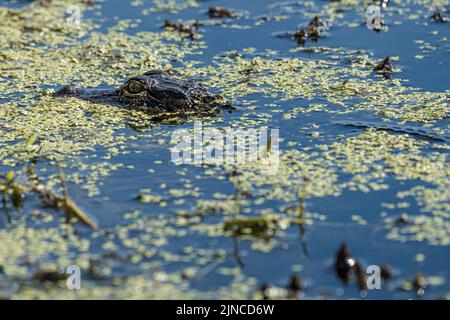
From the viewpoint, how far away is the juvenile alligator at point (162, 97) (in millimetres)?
7301

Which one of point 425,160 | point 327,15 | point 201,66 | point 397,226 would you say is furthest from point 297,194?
point 327,15

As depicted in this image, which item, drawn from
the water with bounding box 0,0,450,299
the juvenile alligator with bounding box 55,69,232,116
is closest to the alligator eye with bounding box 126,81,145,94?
the juvenile alligator with bounding box 55,69,232,116

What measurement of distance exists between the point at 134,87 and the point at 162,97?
0.93ft

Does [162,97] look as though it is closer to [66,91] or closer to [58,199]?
[66,91]

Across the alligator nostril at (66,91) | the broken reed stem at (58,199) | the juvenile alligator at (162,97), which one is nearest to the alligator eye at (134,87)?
the juvenile alligator at (162,97)

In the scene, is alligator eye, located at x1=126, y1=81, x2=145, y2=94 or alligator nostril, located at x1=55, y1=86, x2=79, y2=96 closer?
alligator eye, located at x1=126, y1=81, x2=145, y2=94

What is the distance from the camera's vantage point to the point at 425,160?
19.9ft

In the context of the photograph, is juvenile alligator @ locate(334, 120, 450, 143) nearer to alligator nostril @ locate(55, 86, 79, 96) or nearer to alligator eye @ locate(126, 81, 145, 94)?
alligator eye @ locate(126, 81, 145, 94)

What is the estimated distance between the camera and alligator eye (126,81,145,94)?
739cm

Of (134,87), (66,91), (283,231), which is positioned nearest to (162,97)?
(134,87)

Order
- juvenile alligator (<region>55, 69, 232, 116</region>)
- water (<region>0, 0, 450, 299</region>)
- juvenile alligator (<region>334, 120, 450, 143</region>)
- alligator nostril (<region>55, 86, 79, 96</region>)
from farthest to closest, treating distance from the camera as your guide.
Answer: alligator nostril (<region>55, 86, 79, 96</region>) < juvenile alligator (<region>55, 69, 232, 116</region>) < juvenile alligator (<region>334, 120, 450, 143</region>) < water (<region>0, 0, 450, 299</region>)

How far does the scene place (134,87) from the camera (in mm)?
7406

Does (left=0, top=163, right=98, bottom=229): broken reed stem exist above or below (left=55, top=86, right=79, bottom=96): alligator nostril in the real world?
below

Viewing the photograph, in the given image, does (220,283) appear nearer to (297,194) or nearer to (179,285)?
(179,285)
